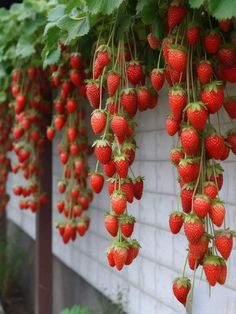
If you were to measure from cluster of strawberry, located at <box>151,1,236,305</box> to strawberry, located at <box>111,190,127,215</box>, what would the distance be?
0.15 metres

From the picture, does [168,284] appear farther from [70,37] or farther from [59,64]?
[70,37]

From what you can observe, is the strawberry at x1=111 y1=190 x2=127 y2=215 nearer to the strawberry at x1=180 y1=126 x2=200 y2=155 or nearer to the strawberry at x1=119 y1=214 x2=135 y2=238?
the strawberry at x1=119 y1=214 x2=135 y2=238

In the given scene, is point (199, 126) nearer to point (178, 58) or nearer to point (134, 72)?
point (178, 58)

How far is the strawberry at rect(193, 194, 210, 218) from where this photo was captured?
4.74ft

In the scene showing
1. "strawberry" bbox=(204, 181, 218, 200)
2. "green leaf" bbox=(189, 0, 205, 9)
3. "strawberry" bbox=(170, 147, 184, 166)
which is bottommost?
"strawberry" bbox=(204, 181, 218, 200)

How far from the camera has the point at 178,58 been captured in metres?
1.52

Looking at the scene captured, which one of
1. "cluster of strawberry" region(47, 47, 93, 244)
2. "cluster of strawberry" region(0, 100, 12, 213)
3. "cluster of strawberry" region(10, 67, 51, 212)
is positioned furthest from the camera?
"cluster of strawberry" region(0, 100, 12, 213)

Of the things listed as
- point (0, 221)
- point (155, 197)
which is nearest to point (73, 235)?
point (155, 197)

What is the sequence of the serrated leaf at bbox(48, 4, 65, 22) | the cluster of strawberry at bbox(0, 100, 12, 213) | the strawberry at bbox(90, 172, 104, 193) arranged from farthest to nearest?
the cluster of strawberry at bbox(0, 100, 12, 213)
the serrated leaf at bbox(48, 4, 65, 22)
the strawberry at bbox(90, 172, 104, 193)

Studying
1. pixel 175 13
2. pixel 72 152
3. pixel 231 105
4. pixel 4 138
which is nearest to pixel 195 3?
pixel 175 13

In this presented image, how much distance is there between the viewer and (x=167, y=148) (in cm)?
277

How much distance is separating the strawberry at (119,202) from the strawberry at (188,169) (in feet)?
0.68

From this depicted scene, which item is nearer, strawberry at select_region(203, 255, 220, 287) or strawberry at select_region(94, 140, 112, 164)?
strawberry at select_region(203, 255, 220, 287)

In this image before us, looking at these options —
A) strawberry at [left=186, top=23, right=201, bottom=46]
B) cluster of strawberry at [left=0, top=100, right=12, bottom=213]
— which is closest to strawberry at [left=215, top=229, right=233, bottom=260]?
strawberry at [left=186, top=23, right=201, bottom=46]
